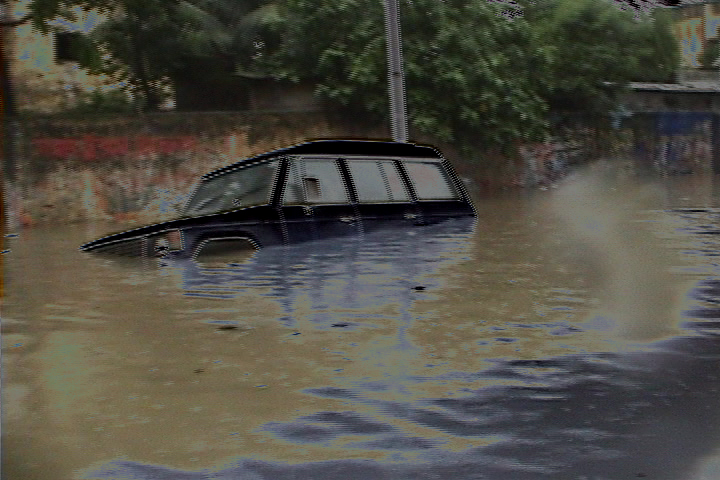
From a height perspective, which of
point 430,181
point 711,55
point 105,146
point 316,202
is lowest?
point 316,202

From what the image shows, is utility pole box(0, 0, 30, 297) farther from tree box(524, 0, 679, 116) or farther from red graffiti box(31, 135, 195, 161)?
tree box(524, 0, 679, 116)

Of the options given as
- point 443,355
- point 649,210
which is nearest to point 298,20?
point 649,210

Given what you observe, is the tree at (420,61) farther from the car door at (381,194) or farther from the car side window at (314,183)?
the car side window at (314,183)

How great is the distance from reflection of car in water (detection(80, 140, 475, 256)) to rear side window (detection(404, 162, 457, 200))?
1 cm

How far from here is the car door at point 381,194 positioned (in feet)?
39.4

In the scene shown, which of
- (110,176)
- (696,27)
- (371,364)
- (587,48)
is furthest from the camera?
(696,27)

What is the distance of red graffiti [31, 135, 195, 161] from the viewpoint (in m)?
24.6

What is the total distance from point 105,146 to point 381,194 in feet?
46.4

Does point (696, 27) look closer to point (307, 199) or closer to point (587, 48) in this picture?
point (587, 48)

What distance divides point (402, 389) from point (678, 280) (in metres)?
5.47

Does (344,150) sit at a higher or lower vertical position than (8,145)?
lower

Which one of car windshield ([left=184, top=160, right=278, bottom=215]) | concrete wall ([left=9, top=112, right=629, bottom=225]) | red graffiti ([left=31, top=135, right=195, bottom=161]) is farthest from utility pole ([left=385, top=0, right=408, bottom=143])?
red graffiti ([left=31, top=135, right=195, bottom=161])

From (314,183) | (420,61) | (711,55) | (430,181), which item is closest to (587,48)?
(420,61)

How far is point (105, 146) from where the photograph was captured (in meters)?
25.1
